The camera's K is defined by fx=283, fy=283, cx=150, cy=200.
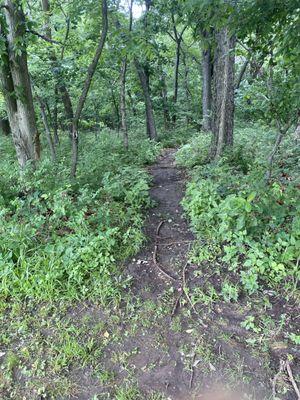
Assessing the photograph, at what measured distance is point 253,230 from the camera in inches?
129

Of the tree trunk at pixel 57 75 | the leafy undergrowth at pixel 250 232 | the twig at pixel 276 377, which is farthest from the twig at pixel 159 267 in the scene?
the tree trunk at pixel 57 75

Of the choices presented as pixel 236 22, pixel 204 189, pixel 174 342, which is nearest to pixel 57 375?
pixel 174 342

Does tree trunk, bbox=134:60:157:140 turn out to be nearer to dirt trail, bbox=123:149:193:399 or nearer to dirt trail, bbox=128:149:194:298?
dirt trail, bbox=123:149:193:399

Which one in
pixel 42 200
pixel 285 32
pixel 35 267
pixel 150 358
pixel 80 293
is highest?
pixel 285 32

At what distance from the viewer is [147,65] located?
9.40 metres

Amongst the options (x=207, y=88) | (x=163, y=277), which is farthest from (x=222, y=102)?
(x=207, y=88)

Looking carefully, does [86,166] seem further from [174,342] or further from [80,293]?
[174,342]

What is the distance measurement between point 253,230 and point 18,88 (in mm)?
3874

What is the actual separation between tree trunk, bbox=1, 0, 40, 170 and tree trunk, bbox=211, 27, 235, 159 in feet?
10.9

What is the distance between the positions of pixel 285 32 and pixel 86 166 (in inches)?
154

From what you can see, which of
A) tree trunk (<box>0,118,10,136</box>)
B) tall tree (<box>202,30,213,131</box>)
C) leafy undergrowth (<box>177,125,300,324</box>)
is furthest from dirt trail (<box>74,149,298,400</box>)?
tree trunk (<box>0,118,10,136</box>)

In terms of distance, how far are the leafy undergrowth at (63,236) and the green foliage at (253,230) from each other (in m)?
0.90

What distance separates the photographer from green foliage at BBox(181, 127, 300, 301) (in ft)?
9.81

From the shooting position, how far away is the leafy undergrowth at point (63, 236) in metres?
3.12
